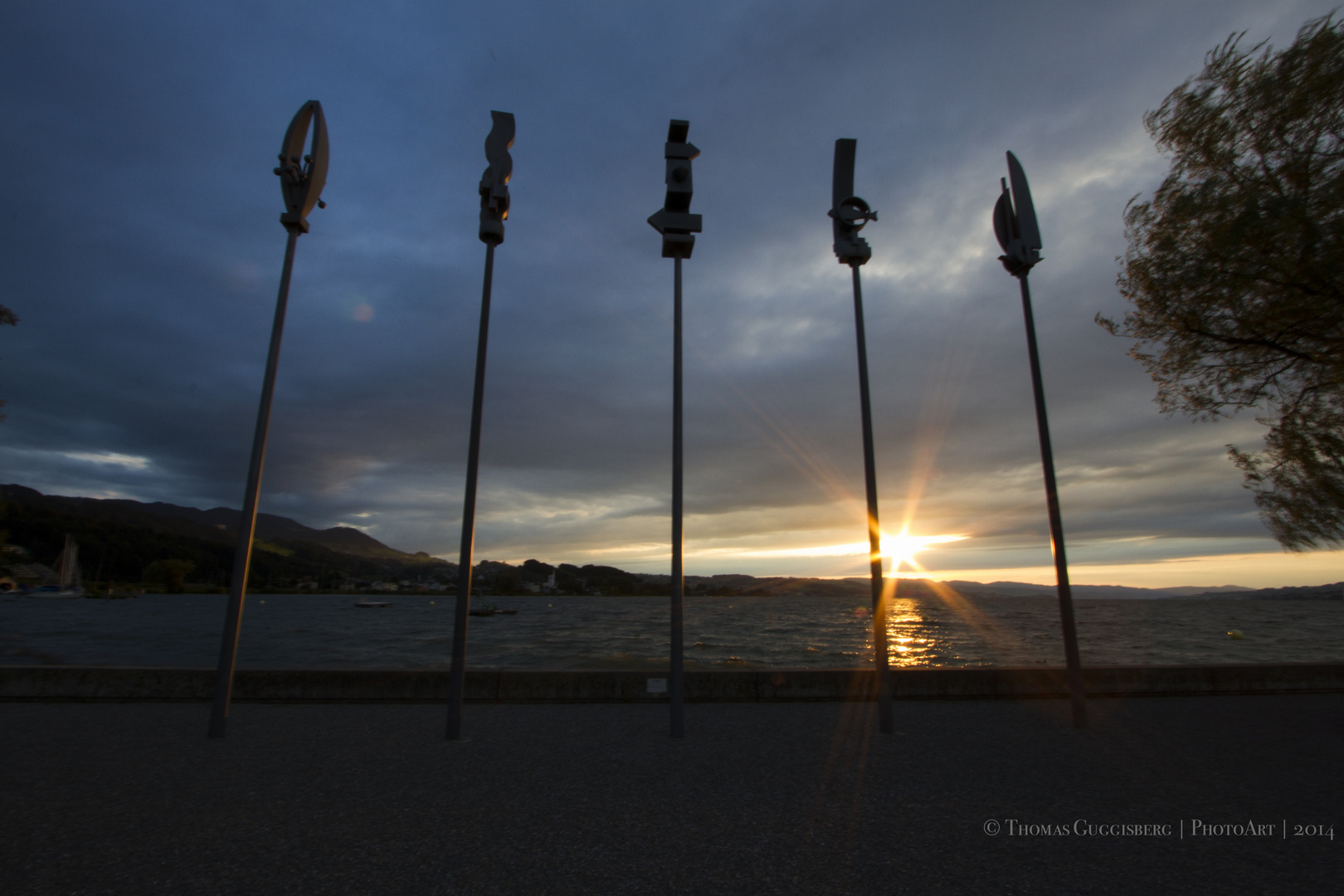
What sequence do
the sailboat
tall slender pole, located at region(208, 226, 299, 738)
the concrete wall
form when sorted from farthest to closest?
the sailboat < the concrete wall < tall slender pole, located at region(208, 226, 299, 738)

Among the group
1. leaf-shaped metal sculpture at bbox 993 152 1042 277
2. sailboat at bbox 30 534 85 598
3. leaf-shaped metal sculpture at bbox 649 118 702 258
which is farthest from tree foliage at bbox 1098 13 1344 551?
sailboat at bbox 30 534 85 598

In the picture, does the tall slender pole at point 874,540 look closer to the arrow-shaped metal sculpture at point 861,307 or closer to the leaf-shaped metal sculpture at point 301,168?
the arrow-shaped metal sculpture at point 861,307

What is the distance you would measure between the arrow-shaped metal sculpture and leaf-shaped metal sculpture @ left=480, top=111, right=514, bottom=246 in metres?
4.48

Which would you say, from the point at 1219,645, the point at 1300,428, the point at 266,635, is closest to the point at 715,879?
the point at 1300,428

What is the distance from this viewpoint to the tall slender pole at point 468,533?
22.6 ft

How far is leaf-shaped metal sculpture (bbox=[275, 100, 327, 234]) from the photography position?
809 centimetres

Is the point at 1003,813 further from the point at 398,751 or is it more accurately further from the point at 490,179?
the point at 490,179

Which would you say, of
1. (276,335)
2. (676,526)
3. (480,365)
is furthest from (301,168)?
(676,526)

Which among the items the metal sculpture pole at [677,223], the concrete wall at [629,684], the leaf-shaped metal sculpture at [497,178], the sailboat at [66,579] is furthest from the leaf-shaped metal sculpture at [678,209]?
the sailboat at [66,579]

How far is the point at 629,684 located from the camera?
8867mm

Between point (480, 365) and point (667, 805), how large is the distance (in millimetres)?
5411

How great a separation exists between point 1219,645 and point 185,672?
6667 cm

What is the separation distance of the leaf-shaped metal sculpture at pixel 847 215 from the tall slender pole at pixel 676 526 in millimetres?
2290

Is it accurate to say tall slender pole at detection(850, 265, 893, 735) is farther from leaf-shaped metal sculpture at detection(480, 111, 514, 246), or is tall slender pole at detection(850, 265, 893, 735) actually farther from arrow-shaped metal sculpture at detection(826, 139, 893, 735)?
leaf-shaped metal sculpture at detection(480, 111, 514, 246)
